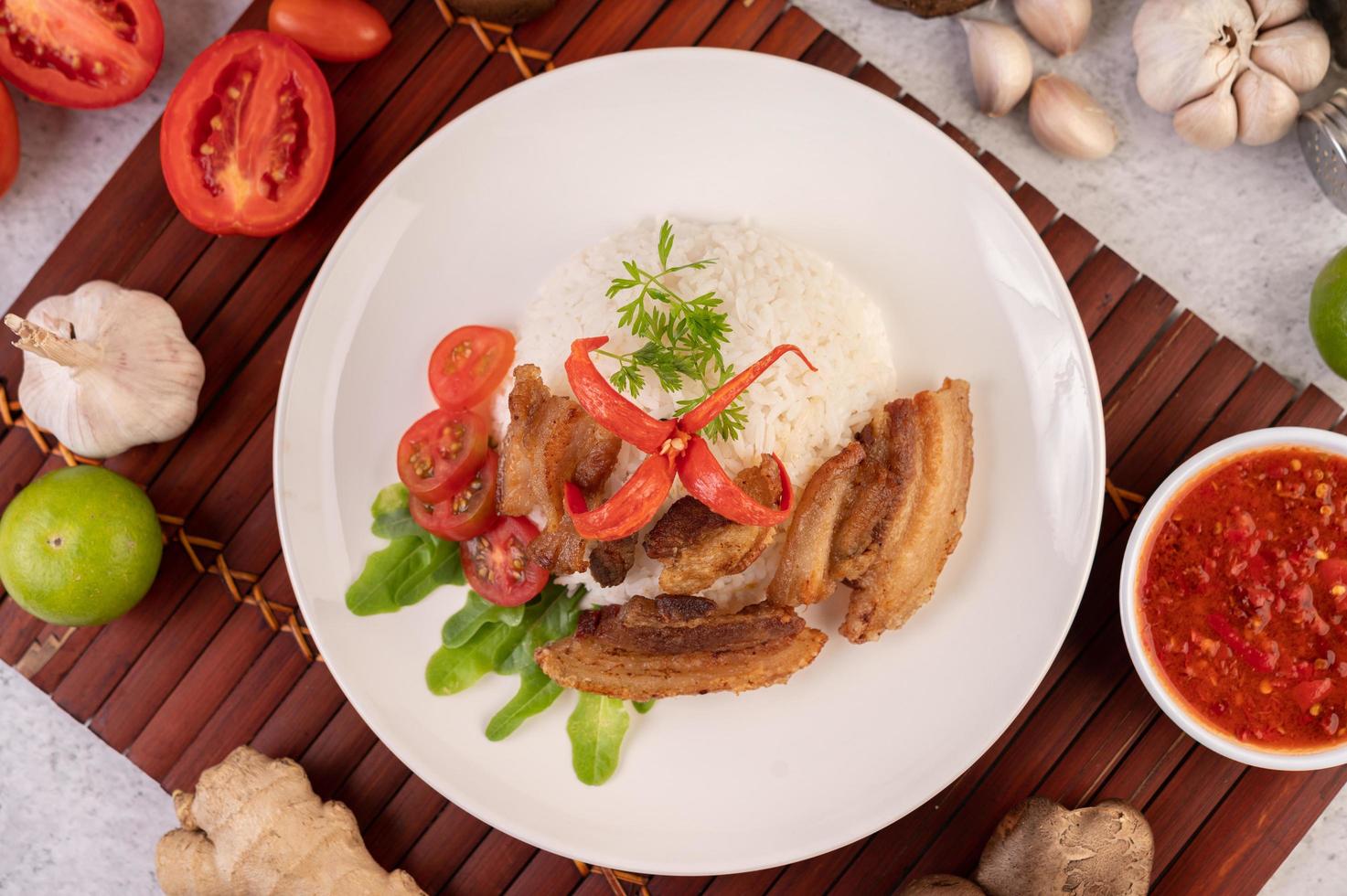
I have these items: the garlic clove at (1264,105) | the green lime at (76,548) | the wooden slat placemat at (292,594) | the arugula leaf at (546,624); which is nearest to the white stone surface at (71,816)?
the wooden slat placemat at (292,594)

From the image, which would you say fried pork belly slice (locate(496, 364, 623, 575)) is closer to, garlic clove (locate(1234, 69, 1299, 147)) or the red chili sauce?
Answer: the red chili sauce

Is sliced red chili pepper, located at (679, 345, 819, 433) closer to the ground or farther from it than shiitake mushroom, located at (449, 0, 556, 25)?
closer to the ground

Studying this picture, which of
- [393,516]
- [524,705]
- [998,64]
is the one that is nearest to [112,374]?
[393,516]

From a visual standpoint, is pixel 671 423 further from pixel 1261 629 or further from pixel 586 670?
pixel 1261 629

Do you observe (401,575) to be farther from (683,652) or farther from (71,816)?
(71,816)

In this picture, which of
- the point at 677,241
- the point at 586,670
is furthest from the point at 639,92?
the point at 586,670

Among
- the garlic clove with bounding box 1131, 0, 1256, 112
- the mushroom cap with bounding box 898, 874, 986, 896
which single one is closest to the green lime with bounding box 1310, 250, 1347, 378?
the garlic clove with bounding box 1131, 0, 1256, 112
